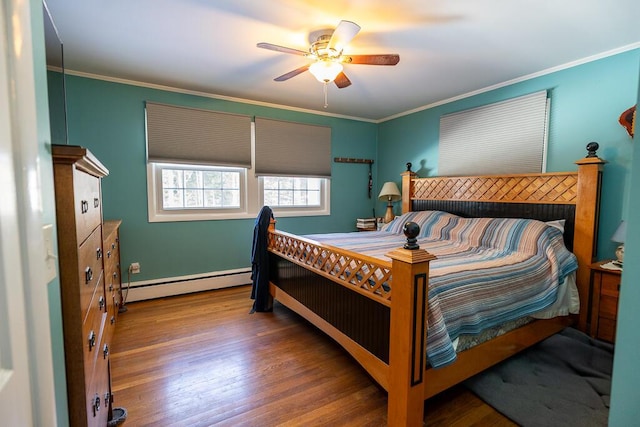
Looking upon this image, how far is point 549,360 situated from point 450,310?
3.91 feet

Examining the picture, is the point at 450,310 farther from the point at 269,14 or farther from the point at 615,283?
the point at 269,14

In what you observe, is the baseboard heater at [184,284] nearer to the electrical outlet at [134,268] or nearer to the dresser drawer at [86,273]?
the electrical outlet at [134,268]

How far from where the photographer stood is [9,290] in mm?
467

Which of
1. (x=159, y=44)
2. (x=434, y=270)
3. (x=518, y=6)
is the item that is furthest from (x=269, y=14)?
(x=434, y=270)

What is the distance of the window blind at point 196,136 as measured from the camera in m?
3.28

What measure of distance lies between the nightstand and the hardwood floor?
1.36m

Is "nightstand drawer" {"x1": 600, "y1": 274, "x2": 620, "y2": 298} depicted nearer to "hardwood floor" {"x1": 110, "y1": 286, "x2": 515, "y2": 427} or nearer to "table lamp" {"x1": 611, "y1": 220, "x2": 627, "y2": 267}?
"table lamp" {"x1": 611, "y1": 220, "x2": 627, "y2": 267}

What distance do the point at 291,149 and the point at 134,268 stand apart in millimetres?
2336

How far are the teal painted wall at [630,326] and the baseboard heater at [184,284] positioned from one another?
3.63 metres

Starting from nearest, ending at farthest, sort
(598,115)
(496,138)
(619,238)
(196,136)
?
1. (619,238)
2. (598,115)
3. (496,138)
4. (196,136)

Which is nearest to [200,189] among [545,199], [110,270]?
[110,270]

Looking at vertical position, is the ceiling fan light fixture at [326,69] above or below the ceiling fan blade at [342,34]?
below

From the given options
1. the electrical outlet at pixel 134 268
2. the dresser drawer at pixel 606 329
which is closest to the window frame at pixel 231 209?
the electrical outlet at pixel 134 268

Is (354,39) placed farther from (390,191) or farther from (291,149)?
(390,191)
